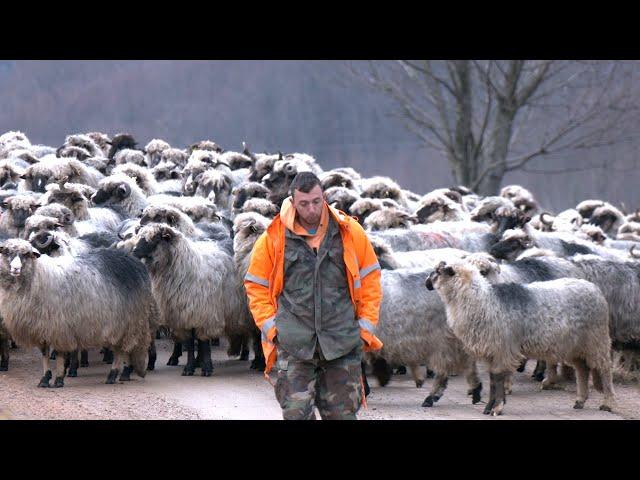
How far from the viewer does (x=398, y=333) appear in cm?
1016

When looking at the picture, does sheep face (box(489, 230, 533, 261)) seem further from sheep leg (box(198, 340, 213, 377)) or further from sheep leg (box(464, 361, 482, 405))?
sheep leg (box(198, 340, 213, 377))

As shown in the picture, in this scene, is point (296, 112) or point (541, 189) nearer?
point (296, 112)

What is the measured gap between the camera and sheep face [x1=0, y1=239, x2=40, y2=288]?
32.3 feet

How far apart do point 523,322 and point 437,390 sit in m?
0.97

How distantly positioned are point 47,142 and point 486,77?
981 cm

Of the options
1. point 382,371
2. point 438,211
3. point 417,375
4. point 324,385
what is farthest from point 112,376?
point 438,211

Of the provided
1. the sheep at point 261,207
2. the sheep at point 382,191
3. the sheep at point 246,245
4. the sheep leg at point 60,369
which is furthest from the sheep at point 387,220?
the sheep leg at point 60,369

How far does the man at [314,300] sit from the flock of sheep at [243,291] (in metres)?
3.30

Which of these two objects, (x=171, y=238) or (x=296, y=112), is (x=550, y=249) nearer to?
(x=171, y=238)

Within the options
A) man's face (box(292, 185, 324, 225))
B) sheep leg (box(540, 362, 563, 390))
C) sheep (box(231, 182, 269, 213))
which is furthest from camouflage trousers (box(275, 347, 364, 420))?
sheep (box(231, 182, 269, 213))

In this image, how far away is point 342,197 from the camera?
561 inches

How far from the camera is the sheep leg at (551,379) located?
438 inches

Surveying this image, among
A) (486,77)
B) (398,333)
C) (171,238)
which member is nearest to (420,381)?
(398,333)

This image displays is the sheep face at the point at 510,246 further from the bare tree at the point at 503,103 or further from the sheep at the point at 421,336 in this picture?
the bare tree at the point at 503,103
